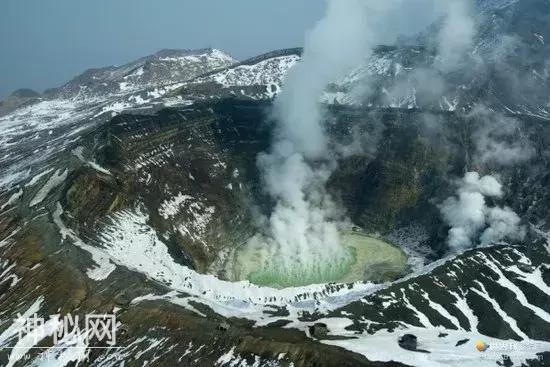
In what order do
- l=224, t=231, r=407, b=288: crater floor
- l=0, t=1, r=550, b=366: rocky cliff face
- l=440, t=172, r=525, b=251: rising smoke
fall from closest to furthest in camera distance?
l=0, t=1, r=550, b=366: rocky cliff face < l=224, t=231, r=407, b=288: crater floor < l=440, t=172, r=525, b=251: rising smoke

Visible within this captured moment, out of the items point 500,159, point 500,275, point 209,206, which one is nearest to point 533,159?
point 500,159

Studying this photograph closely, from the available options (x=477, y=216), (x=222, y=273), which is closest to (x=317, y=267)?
(x=222, y=273)

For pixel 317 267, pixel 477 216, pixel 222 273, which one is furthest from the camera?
pixel 477 216

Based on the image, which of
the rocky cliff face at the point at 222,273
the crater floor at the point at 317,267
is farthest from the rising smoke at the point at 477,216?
the crater floor at the point at 317,267

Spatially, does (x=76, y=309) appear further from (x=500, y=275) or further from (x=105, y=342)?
(x=500, y=275)

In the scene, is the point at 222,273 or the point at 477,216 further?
the point at 477,216

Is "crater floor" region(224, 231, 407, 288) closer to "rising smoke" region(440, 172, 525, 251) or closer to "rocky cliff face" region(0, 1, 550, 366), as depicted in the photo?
"rocky cliff face" region(0, 1, 550, 366)

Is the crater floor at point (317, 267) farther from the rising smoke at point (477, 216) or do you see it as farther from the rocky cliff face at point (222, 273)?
the rising smoke at point (477, 216)

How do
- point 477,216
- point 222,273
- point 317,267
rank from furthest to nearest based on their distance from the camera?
point 477,216, point 317,267, point 222,273

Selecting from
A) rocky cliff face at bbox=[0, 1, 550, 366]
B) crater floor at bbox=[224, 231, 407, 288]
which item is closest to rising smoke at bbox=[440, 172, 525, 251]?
rocky cliff face at bbox=[0, 1, 550, 366]

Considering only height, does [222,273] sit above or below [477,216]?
below

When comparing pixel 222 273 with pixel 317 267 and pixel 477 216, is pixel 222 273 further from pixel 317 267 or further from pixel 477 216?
pixel 477 216
